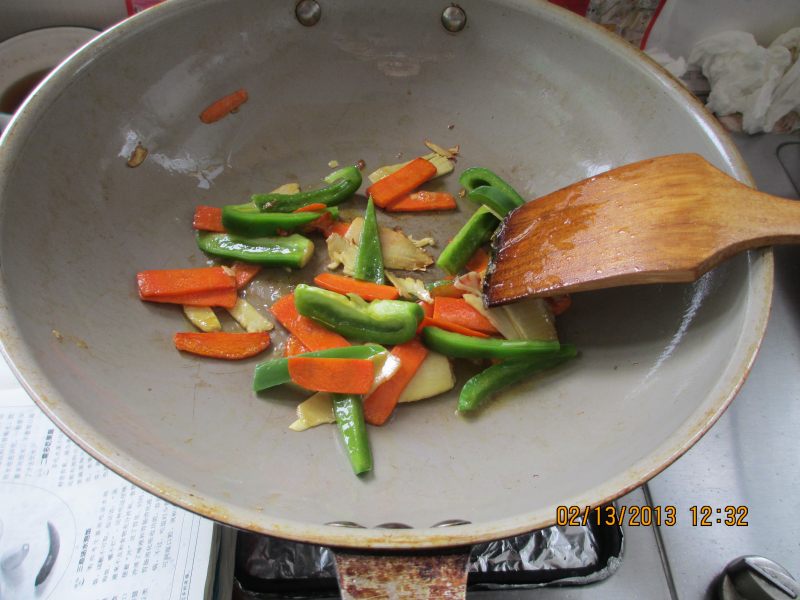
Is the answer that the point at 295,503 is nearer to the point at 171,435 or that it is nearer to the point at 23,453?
the point at 171,435

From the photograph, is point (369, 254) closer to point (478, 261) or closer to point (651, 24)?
point (478, 261)

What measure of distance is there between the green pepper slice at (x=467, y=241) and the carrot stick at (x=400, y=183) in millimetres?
201

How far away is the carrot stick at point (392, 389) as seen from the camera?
3.90 ft

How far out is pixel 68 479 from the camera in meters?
1.26

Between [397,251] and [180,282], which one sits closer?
[180,282]

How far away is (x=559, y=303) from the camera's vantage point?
4.32 feet

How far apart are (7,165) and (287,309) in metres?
0.61

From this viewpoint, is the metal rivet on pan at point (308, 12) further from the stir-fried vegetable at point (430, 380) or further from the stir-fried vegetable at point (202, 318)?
the stir-fried vegetable at point (430, 380)

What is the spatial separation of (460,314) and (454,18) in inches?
30.2

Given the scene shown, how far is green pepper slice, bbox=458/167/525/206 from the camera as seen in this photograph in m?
1.48

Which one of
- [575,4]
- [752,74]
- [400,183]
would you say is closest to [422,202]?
[400,183]

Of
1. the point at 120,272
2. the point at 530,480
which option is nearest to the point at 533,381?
the point at 530,480

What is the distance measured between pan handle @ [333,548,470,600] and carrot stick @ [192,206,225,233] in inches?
35.4
